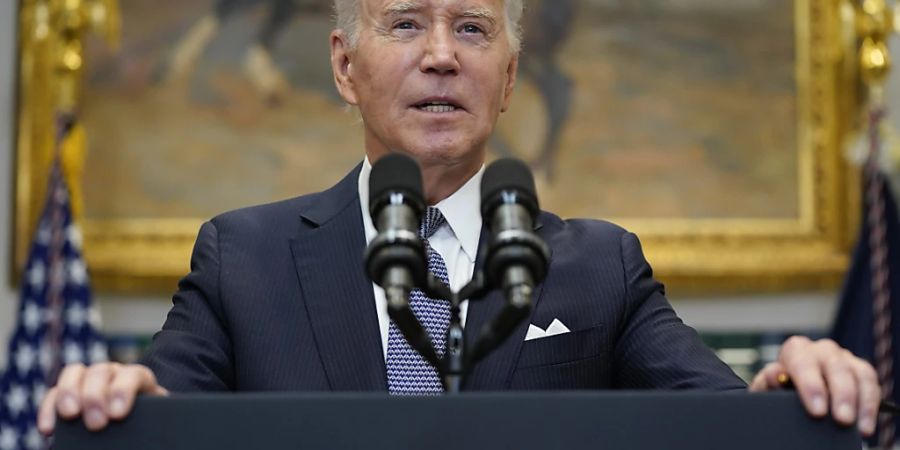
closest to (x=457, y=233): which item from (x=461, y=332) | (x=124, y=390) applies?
(x=461, y=332)

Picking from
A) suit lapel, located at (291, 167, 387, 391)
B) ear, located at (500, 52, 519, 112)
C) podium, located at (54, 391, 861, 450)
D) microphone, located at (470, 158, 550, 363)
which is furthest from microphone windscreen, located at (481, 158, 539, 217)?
ear, located at (500, 52, 519, 112)

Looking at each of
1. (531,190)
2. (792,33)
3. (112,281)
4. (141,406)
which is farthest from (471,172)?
(792,33)

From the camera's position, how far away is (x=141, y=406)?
6.15ft

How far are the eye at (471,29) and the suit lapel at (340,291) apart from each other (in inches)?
17.1

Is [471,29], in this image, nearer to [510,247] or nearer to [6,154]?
[510,247]

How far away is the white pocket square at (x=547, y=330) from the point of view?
106 inches

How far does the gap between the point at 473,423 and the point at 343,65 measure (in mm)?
1543

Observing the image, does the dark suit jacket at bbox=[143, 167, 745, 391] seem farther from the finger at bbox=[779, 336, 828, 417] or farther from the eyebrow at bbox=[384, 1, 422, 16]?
the finger at bbox=[779, 336, 828, 417]

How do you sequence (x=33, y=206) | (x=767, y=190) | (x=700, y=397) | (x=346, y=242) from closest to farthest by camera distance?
(x=700, y=397)
(x=346, y=242)
(x=33, y=206)
(x=767, y=190)

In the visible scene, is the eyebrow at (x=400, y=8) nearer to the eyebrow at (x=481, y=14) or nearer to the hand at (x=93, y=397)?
the eyebrow at (x=481, y=14)

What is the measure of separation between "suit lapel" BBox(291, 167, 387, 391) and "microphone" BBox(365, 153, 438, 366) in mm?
754

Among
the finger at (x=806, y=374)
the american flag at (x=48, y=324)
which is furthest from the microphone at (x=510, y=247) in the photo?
the american flag at (x=48, y=324)

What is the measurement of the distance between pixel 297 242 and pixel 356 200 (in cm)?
18

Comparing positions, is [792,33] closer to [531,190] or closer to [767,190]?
[767,190]
